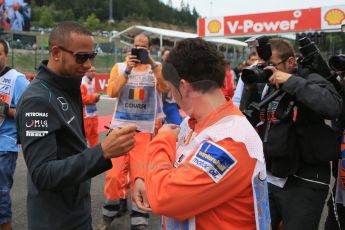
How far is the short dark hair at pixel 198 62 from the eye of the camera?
167 centimetres

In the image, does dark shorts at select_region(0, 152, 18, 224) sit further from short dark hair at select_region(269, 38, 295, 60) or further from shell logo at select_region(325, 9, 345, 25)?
shell logo at select_region(325, 9, 345, 25)

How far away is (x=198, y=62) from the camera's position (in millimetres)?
1665

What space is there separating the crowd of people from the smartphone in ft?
5.27

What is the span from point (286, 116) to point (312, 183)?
478mm

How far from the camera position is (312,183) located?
2.74 m

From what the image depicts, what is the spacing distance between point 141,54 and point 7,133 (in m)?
1.66

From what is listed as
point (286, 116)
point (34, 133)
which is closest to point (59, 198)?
point (34, 133)

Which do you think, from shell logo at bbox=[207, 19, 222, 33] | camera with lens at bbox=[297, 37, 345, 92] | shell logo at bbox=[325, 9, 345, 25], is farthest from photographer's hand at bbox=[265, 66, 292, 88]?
shell logo at bbox=[207, 19, 222, 33]

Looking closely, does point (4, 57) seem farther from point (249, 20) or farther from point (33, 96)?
point (249, 20)

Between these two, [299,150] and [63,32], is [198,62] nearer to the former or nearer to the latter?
[63,32]

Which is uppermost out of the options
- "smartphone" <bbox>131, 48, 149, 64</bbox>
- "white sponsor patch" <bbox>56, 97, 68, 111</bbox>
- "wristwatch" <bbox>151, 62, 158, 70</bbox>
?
"smartphone" <bbox>131, 48, 149, 64</bbox>

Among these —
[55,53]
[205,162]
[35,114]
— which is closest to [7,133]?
[55,53]

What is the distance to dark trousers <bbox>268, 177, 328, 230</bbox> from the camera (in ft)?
8.96

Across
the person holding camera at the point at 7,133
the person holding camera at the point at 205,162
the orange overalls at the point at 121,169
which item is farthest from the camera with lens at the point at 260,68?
the person holding camera at the point at 7,133
